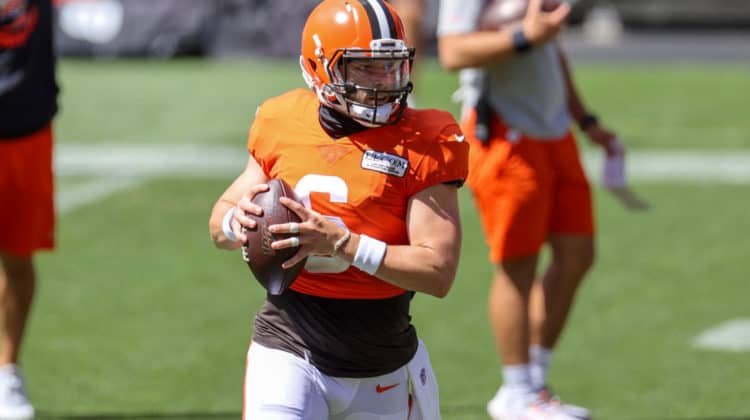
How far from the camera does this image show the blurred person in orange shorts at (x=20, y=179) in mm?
5926

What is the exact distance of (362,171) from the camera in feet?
12.7

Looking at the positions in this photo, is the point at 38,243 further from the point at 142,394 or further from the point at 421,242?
the point at 421,242

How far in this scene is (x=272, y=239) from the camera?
3674mm

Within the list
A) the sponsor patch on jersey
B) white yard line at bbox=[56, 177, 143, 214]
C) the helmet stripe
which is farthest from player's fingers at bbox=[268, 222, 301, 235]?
white yard line at bbox=[56, 177, 143, 214]

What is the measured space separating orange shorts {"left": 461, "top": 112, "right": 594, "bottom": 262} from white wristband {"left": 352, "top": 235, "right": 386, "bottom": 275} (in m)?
2.04

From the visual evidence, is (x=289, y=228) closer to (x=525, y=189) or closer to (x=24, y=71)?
(x=525, y=189)

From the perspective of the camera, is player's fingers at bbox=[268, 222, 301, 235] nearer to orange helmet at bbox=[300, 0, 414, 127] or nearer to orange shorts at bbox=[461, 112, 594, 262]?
orange helmet at bbox=[300, 0, 414, 127]

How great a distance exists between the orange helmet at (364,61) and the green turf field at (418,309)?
2459mm

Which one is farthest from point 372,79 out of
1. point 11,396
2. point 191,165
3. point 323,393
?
point 191,165

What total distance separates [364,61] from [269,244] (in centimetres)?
59

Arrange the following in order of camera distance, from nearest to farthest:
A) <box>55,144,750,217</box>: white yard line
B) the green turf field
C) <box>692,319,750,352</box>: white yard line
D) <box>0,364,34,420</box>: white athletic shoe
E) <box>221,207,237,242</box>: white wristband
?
1. <box>221,207,237,242</box>: white wristband
2. <box>0,364,34,420</box>: white athletic shoe
3. the green turf field
4. <box>692,319,750,352</box>: white yard line
5. <box>55,144,750,217</box>: white yard line

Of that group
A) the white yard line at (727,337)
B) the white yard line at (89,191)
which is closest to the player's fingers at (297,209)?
the white yard line at (727,337)

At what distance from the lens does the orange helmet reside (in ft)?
12.5

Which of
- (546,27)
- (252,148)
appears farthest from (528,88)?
(252,148)
